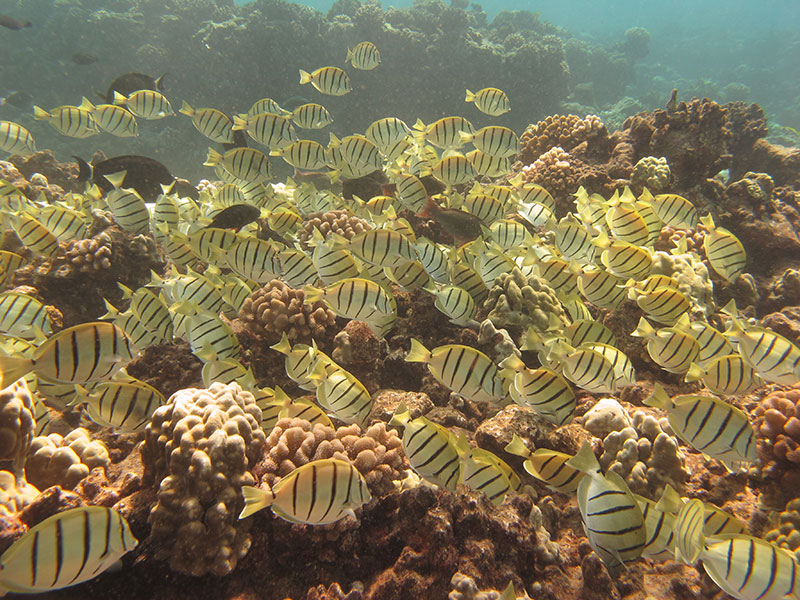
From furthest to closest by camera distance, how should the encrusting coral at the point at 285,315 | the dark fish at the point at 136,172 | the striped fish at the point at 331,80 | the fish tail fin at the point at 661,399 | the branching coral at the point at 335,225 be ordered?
the dark fish at the point at 136,172 → the striped fish at the point at 331,80 → the branching coral at the point at 335,225 → the encrusting coral at the point at 285,315 → the fish tail fin at the point at 661,399

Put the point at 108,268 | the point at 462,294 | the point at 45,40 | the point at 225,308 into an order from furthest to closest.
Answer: the point at 45,40 → the point at 108,268 → the point at 225,308 → the point at 462,294

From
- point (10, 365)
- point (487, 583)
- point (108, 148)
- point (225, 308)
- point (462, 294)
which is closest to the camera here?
point (10, 365)

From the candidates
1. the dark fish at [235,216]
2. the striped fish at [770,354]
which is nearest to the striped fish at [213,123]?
the dark fish at [235,216]

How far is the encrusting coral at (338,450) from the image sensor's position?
3129mm

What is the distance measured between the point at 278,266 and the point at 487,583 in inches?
129

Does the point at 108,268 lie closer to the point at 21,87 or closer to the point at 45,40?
the point at 21,87

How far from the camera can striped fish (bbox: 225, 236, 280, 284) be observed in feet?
13.2

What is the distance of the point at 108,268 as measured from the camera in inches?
261

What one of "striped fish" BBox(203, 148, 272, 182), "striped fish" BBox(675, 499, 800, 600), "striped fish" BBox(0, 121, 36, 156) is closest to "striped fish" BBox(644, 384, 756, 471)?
"striped fish" BBox(675, 499, 800, 600)

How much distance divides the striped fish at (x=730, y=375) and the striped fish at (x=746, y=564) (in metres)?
1.54

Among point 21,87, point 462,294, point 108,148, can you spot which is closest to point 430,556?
point 462,294

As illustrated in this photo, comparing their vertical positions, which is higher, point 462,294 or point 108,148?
point 462,294

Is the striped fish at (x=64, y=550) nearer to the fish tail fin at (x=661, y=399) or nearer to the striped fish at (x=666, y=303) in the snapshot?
the fish tail fin at (x=661, y=399)

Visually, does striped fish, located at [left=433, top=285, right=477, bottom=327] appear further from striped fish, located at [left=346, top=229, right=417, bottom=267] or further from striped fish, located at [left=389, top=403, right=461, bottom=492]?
striped fish, located at [left=389, top=403, right=461, bottom=492]
